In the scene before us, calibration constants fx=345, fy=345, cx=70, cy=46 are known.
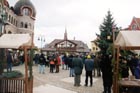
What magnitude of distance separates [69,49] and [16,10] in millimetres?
25086

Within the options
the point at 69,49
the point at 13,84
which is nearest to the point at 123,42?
the point at 13,84

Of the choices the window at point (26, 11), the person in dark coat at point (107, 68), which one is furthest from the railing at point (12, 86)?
the window at point (26, 11)

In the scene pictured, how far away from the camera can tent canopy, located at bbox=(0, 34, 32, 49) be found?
12.7 metres

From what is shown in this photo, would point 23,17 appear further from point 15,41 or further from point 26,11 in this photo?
point 15,41

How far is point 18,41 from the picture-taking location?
42.7 feet

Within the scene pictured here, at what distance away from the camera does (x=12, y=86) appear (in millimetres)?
13391

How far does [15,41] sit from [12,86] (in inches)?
70.2

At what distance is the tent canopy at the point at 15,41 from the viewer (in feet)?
41.5

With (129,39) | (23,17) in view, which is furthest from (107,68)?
(23,17)

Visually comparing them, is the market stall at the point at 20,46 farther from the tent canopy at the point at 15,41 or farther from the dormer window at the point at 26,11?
the dormer window at the point at 26,11

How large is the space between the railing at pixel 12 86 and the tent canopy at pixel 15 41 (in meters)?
1.45

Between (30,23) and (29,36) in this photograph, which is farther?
(30,23)

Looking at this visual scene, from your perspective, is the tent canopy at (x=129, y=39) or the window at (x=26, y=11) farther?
the window at (x=26, y=11)

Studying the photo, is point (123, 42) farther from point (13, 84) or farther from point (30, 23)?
point (30, 23)
